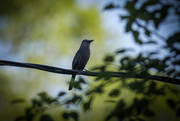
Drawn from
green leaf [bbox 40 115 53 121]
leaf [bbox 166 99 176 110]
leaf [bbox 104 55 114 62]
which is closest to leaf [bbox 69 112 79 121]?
green leaf [bbox 40 115 53 121]

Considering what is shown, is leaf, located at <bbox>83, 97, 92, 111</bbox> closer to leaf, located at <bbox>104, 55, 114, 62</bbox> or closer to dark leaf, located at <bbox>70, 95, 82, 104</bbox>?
dark leaf, located at <bbox>70, 95, 82, 104</bbox>

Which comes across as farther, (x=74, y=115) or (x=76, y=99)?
(x=74, y=115)

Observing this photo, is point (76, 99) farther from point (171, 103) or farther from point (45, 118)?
point (171, 103)

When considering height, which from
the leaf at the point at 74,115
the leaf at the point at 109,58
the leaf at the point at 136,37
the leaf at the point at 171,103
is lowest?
the leaf at the point at 74,115

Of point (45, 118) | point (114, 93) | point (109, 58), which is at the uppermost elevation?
point (109, 58)

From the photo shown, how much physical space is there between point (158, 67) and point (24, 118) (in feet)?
4.23

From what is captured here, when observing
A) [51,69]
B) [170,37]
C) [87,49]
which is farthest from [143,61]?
[87,49]

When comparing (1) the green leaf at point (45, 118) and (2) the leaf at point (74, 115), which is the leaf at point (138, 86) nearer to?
(2) the leaf at point (74, 115)

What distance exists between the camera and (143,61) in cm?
183

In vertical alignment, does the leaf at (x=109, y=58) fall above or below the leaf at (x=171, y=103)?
above

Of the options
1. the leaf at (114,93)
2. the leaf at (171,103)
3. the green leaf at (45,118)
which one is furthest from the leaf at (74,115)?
the leaf at (171,103)

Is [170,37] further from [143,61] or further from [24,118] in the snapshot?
[24,118]

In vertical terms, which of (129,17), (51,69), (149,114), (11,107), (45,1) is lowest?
(11,107)

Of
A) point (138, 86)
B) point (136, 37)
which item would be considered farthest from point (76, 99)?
point (136, 37)
